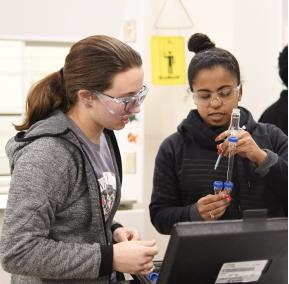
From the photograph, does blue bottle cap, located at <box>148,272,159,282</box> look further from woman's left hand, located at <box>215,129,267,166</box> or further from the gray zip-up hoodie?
woman's left hand, located at <box>215,129,267,166</box>

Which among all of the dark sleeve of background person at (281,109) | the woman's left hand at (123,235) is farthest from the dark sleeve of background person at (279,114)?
the woman's left hand at (123,235)

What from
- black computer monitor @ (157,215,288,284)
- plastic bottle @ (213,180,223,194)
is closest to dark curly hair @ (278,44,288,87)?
plastic bottle @ (213,180,223,194)

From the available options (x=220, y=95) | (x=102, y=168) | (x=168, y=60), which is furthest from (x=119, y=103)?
(x=168, y=60)

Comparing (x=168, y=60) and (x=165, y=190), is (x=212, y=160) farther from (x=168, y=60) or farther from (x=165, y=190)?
(x=168, y=60)

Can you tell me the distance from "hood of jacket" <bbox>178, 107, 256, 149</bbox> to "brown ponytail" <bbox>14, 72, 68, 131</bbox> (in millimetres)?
460

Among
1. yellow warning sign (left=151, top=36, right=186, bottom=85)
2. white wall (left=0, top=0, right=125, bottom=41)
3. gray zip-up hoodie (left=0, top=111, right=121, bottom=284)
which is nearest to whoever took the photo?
gray zip-up hoodie (left=0, top=111, right=121, bottom=284)

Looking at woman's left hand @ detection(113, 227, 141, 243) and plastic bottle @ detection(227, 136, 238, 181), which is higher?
plastic bottle @ detection(227, 136, 238, 181)

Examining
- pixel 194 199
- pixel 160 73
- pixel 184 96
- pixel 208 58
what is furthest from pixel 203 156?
pixel 184 96

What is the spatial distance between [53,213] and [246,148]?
1.94ft

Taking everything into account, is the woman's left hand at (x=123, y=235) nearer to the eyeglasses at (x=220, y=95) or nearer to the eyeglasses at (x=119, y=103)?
the eyeglasses at (x=119, y=103)

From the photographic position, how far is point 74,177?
1164 millimetres

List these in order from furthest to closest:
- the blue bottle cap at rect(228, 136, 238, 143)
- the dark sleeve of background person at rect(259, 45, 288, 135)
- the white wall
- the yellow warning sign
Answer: the yellow warning sign
the white wall
the dark sleeve of background person at rect(259, 45, 288, 135)
the blue bottle cap at rect(228, 136, 238, 143)

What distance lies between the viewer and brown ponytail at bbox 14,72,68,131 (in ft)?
4.25

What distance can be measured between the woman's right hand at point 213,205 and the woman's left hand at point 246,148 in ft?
0.45
